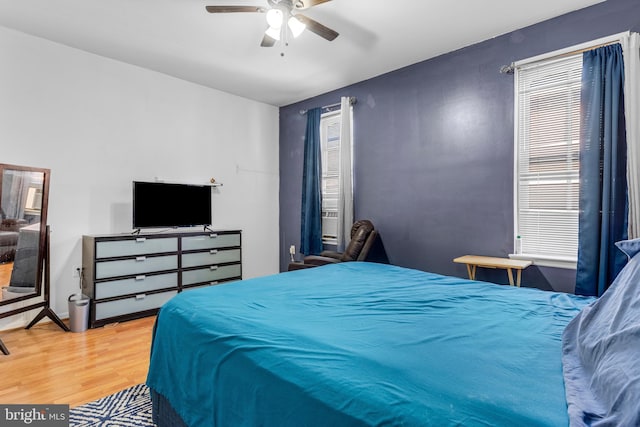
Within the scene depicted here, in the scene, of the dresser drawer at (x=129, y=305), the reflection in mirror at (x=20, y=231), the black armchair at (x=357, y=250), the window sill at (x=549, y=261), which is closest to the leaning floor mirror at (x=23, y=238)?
the reflection in mirror at (x=20, y=231)

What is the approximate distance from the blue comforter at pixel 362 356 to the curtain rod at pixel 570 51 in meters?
2.15

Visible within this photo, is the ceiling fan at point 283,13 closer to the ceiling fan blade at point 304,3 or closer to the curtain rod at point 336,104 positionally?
the ceiling fan blade at point 304,3

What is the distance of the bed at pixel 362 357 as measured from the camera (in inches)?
34.8

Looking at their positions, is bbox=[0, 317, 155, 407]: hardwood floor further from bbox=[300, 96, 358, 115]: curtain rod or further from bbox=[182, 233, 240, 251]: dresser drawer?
bbox=[300, 96, 358, 115]: curtain rod

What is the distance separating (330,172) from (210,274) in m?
2.07

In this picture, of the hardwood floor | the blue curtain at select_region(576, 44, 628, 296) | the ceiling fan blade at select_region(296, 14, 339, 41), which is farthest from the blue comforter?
the ceiling fan blade at select_region(296, 14, 339, 41)

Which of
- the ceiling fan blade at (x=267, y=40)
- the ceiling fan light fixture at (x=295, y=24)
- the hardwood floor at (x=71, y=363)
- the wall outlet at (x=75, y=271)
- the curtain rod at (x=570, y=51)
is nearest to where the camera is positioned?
the hardwood floor at (x=71, y=363)

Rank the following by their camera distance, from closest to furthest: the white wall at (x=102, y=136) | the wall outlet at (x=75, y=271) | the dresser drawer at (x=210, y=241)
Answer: the white wall at (x=102, y=136) < the wall outlet at (x=75, y=271) < the dresser drawer at (x=210, y=241)

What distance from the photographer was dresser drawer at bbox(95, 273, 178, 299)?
343 cm

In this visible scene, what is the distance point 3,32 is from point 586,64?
16.5 feet

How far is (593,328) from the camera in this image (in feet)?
3.82

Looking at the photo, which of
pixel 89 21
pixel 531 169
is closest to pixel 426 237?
pixel 531 169

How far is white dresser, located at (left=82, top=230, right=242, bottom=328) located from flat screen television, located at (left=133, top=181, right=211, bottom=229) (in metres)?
0.20

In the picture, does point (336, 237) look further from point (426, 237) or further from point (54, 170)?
point (54, 170)
